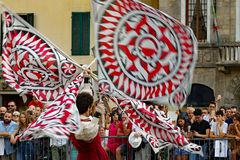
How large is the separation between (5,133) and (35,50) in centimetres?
601

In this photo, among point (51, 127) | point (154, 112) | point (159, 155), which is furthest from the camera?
point (159, 155)

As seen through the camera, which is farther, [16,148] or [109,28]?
[16,148]

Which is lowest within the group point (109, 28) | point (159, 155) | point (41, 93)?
point (159, 155)

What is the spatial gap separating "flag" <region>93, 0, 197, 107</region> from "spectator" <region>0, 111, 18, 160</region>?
7.25 meters

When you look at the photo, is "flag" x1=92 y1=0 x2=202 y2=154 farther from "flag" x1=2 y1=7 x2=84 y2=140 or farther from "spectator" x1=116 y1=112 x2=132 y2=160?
"spectator" x1=116 y1=112 x2=132 y2=160

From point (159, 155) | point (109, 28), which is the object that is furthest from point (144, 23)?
point (159, 155)

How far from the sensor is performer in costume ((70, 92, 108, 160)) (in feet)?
36.2

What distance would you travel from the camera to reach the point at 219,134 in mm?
17781

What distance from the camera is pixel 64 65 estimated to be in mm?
11898

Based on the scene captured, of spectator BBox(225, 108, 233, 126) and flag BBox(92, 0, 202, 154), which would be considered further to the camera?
spectator BBox(225, 108, 233, 126)

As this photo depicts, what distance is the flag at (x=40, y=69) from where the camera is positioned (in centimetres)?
1118

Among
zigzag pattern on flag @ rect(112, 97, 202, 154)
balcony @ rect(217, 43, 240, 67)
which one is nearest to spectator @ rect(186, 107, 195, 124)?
zigzag pattern on flag @ rect(112, 97, 202, 154)

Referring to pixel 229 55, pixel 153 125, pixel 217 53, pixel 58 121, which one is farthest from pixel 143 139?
pixel 217 53

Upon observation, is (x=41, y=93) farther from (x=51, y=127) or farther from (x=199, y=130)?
(x=199, y=130)
